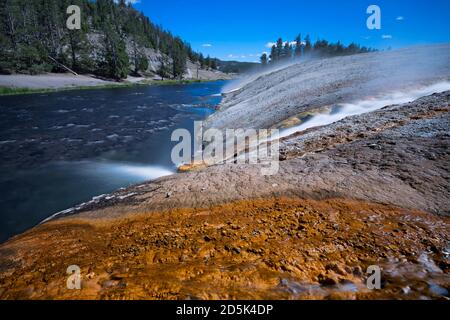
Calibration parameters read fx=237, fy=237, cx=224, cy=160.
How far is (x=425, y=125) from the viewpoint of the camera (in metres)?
8.05

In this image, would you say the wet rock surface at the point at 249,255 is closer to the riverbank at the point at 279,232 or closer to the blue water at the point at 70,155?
the riverbank at the point at 279,232

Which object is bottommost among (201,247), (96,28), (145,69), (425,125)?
(201,247)

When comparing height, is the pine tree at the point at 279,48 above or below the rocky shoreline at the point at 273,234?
above

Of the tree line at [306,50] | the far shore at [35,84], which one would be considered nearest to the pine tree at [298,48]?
the tree line at [306,50]

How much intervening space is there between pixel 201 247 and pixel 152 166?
10011mm

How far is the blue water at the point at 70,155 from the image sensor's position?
10.0 m

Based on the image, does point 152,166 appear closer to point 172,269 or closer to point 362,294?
point 172,269

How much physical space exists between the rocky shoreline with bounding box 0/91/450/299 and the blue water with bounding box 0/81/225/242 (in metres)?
3.28

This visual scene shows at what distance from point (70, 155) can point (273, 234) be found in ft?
49.8

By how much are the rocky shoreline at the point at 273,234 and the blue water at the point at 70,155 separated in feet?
10.8

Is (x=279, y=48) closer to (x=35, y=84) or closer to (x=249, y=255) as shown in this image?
(x=35, y=84)

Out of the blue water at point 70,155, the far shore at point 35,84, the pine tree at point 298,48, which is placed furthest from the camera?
the pine tree at point 298,48
